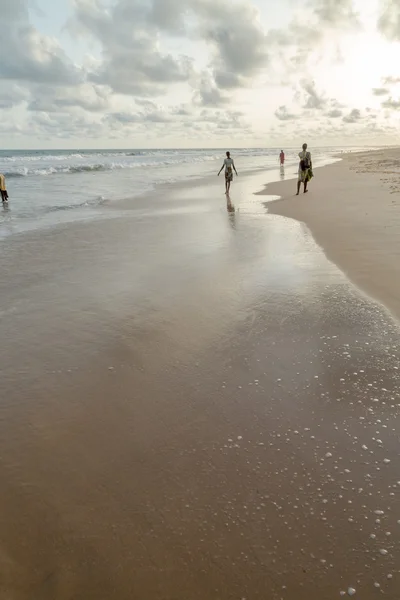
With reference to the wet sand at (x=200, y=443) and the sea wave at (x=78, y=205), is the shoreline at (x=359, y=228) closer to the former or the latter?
the wet sand at (x=200, y=443)

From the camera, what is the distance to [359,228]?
9.94 m

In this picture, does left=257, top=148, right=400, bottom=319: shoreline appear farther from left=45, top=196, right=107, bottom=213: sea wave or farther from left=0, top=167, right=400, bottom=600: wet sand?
left=45, top=196, right=107, bottom=213: sea wave

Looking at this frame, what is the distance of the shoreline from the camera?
6473 mm

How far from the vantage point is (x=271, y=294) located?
619 centimetres

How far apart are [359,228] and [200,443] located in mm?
8220

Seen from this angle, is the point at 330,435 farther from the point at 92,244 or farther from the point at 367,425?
the point at 92,244

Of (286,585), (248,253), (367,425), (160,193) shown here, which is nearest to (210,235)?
(248,253)

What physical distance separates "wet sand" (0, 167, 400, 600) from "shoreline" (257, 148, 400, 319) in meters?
0.48

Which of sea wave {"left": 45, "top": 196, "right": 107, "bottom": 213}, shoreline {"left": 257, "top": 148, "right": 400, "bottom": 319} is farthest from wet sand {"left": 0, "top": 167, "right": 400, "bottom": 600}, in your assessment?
sea wave {"left": 45, "top": 196, "right": 107, "bottom": 213}

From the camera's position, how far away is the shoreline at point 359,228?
6.47 m

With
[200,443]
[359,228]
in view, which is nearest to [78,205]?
[359,228]

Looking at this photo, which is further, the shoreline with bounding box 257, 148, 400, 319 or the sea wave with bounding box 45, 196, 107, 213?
the sea wave with bounding box 45, 196, 107, 213

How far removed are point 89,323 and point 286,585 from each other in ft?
13.3

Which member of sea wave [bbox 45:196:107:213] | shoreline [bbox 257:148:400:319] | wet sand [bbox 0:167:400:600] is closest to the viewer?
wet sand [bbox 0:167:400:600]
